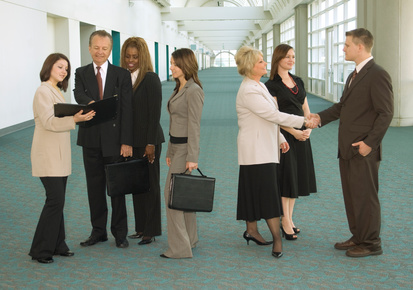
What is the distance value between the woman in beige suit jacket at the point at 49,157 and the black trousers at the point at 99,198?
0.30m

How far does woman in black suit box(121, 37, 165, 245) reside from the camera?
4.90 meters

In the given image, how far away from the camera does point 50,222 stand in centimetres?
462

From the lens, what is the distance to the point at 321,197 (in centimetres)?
679

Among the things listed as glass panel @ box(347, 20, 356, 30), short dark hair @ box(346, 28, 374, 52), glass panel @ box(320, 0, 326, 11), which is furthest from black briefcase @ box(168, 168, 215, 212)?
glass panel @ box(320, 0, 326, 11)

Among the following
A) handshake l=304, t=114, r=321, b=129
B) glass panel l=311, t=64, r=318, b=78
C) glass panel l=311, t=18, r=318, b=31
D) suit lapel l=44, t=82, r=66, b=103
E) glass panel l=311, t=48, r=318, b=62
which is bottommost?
handshake l=304, t=114, r=321, b=129

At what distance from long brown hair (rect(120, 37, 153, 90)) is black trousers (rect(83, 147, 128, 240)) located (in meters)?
0.67

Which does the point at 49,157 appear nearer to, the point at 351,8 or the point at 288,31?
the point at 351,8

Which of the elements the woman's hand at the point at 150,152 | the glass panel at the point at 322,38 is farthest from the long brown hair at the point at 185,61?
the glass panel at the point at 322,38

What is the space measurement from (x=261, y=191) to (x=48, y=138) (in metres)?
1.74

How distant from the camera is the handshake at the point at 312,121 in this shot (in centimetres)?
495

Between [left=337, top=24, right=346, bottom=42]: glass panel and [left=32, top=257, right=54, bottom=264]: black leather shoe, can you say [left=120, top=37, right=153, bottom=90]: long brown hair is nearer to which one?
[left=32, top=257, right=54, bottom=264]: black leather shoe

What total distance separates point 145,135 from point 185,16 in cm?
3539

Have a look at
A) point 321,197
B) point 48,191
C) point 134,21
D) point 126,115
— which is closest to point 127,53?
point 126,115

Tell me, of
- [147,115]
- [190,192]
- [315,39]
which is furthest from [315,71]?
[190,192]
